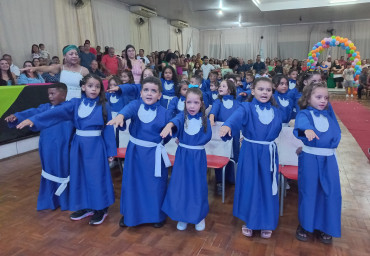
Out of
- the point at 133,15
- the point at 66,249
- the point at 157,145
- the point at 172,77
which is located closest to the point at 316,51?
the point at 133,15

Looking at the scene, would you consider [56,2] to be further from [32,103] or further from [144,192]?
[144,192]

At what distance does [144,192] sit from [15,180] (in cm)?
221

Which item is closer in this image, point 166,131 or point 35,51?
point 166,131

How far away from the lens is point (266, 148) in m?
2.50

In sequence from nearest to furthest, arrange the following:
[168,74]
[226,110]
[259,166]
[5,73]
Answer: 1. [259,166]
2. [226,110]
3. [168,74]
4. [5,73]

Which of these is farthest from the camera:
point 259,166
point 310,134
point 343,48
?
point 343,48

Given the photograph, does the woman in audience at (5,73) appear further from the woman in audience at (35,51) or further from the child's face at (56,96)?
the child's face at (56,96)

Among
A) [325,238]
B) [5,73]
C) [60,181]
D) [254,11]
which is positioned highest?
[254,11]

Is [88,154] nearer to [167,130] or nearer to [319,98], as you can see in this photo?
[167,130]

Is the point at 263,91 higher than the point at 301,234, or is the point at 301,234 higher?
the point at 263,91

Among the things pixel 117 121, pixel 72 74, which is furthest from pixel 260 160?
pixel 72 74

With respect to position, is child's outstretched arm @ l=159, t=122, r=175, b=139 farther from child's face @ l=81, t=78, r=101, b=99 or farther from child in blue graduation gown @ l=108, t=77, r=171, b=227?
child's face @ l=81, t=78, r=101, b=99

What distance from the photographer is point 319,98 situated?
2.41 m

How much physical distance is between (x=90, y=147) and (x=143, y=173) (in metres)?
0.57
